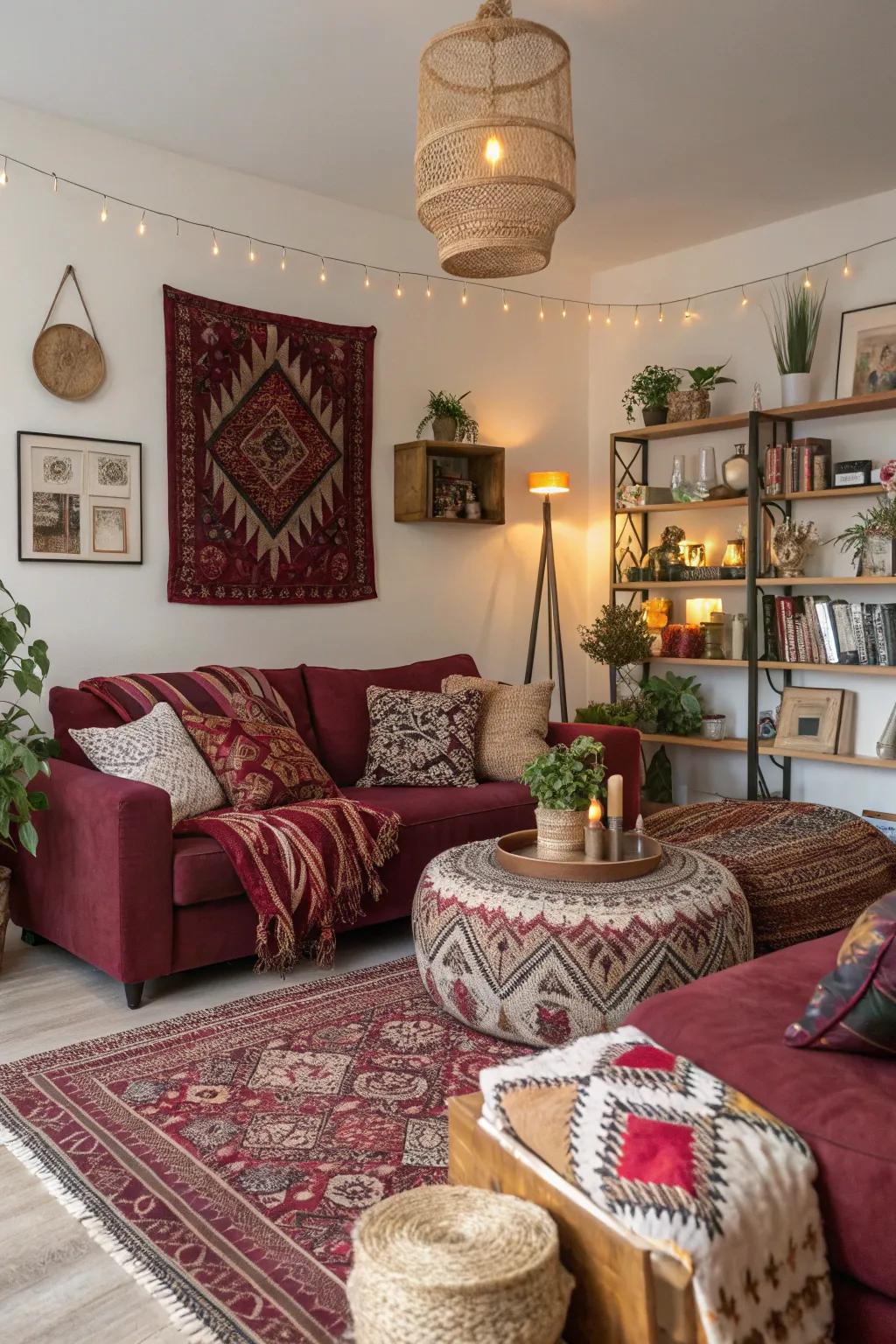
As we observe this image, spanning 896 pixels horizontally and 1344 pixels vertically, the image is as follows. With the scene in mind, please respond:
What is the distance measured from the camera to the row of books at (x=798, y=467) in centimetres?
475

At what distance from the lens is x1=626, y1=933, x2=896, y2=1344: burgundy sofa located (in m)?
1.39

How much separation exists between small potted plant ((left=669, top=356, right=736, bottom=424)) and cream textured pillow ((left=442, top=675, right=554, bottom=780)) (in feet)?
5.61

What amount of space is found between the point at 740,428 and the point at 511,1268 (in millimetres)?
4647

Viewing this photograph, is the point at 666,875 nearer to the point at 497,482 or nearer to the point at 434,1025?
the point at 434,1025

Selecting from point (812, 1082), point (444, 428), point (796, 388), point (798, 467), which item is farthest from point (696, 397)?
point (812, 1082)

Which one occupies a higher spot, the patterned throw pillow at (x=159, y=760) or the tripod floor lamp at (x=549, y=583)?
the tripod floor lamp at (x=549, y=583)

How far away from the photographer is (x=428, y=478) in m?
4.94

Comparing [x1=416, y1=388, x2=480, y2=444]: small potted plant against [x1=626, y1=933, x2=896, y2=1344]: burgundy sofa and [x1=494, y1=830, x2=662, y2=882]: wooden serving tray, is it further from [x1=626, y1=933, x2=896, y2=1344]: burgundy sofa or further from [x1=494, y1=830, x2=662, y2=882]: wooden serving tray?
[x1=626, y1=933, x2=896, y2=1344]: burgundy sofa

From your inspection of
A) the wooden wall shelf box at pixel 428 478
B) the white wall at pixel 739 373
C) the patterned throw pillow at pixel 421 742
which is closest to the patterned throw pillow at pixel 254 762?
the patterned throw pillow at pixel 421 742

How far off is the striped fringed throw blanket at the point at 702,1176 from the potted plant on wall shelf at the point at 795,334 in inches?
153

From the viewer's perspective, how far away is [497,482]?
5.23 m

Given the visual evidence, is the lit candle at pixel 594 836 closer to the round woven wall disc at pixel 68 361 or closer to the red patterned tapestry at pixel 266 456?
the red patterned tapestry at pixel 266 456

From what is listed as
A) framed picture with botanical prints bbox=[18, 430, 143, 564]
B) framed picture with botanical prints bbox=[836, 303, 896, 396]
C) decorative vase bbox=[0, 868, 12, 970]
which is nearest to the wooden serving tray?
decorative vase bbox=[0, 868, 12, 970]

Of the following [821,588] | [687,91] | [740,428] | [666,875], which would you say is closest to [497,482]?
[740,428]
